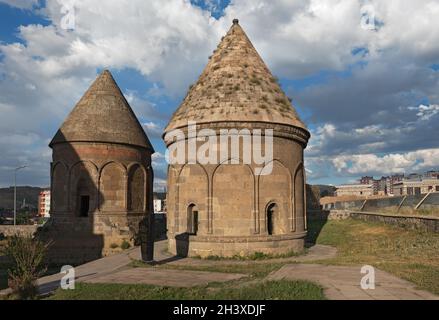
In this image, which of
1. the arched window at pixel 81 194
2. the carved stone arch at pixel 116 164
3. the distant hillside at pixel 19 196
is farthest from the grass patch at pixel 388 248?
the distant hillside at pixel 19 196

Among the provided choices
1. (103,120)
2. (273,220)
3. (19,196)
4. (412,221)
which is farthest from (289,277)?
(19,196)

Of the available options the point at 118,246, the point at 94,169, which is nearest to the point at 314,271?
the point at 118,246

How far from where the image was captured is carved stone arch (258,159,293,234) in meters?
14.5

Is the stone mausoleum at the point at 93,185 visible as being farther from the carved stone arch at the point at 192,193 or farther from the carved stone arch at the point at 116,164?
the carved stone arch at the point at 192,193

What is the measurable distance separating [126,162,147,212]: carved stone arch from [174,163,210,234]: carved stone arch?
7.62 meters

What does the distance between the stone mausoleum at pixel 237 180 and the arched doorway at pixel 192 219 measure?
4cm

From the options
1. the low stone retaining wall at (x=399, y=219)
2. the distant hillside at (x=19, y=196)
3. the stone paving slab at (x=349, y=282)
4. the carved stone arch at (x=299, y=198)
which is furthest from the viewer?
the distant hillside at (x=19, y=196)

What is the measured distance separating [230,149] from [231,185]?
1.39 metres

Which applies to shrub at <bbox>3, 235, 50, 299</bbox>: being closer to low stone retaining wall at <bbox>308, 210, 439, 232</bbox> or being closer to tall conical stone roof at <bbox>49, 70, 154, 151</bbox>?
tall conical stone roof at <bbox>49, 70, 154, 151</bbox>

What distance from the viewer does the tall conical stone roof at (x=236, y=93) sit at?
1466 centimetres

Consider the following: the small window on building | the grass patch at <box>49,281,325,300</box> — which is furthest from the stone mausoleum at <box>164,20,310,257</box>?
the small window on building

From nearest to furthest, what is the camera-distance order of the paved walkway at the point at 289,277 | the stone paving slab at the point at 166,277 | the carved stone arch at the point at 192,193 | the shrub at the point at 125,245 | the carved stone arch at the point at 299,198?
the paved walkway at the point at 289,277
the stone paving slab at the point at 166,277
the carved stone arch at the point at 192,193
the carved stone arch at the point at 299,198
the shrub at the point at 125,245

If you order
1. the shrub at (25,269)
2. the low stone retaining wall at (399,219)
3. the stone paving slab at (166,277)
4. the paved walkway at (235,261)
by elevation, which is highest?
the low stone retaining wall at (399,219)
